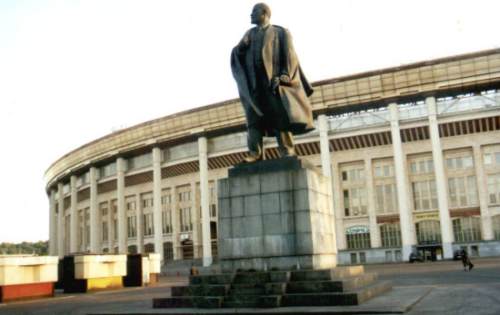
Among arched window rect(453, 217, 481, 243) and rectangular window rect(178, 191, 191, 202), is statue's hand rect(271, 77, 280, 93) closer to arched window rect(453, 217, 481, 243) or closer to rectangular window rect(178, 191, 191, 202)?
arched window rect(453, 217, 481, 243)

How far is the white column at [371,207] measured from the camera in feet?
181

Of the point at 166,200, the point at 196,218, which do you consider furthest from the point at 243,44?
the point at 166,200

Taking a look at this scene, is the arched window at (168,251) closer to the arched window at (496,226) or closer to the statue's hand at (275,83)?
the arched window at (496,226)

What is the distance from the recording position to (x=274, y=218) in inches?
444

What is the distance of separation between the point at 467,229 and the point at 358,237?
10.8 metres

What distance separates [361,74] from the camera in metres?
52.3

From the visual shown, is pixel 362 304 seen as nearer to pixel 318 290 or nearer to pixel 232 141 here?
pixel 318 290

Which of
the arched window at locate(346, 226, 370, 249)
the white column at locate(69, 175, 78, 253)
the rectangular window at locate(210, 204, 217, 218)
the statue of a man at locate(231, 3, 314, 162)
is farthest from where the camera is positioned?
the white column at locate(69, 175, 78, 253)

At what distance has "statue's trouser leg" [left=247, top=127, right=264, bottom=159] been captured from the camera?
1232cm

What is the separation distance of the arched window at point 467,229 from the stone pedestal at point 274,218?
44.7m

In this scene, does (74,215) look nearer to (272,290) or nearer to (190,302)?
(190,302)

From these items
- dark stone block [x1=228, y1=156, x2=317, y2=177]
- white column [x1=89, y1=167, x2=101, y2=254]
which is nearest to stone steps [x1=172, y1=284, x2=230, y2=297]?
dark stone block [x1=228, y1=156, x2=317, y2=177]

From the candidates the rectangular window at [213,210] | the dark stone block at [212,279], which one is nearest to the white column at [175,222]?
the rectangular window at [213,210]

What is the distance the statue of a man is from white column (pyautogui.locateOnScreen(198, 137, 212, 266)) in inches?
1897
